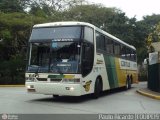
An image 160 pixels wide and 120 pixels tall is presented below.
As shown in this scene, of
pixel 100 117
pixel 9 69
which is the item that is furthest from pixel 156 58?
pixel 9 69

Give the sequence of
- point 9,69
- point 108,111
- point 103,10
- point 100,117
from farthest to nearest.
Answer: point 103,10
point 9,69
point 108,111
point 100,117

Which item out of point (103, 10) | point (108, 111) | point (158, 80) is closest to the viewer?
point (108, 111)

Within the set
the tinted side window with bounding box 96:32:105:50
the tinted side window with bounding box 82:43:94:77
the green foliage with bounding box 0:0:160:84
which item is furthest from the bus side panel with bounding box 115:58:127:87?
the green foliage with bounding box 0:0:160:84

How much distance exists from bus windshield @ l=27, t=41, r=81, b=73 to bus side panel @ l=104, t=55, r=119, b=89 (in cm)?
413

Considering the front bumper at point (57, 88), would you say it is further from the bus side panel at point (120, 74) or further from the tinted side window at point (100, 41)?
the bus side panel at point (120, 74)

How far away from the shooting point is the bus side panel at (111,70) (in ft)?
66.3

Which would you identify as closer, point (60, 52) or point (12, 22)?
point (60, 52)

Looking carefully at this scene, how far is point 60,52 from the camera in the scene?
52.4 ft

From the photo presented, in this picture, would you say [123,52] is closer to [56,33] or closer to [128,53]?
[128,53]

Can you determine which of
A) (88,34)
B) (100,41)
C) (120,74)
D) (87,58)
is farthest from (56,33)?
(120,74)

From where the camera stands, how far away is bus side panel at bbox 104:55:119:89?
66.3 feet

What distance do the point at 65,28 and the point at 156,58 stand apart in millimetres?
7766

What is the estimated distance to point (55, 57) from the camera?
52.4 feet

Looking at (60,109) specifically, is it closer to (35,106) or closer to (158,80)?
(35,106)
